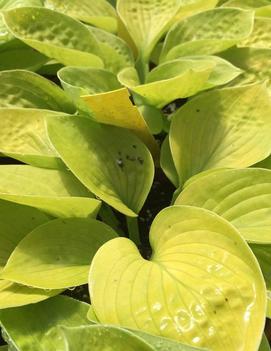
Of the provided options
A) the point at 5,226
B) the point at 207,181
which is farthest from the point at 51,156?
the point at 207,181

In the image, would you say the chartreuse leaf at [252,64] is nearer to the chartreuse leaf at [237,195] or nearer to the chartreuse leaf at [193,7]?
the chartreuse leaf at [193,7]

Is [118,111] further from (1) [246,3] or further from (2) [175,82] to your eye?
(1) [246,3]

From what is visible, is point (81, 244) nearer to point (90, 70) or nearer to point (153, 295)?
point (153, 295)

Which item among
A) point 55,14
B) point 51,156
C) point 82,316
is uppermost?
point 55,14

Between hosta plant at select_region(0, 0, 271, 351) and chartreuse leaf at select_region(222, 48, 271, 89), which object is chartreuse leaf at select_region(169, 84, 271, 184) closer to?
hosta plant at select_region(0, 0, 271, 351)

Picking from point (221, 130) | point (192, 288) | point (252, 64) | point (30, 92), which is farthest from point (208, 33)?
point (192, 288)

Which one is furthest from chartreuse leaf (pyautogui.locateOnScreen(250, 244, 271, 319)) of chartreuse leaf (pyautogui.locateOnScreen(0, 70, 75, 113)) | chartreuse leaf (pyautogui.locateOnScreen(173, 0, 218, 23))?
chartreuse leaf (pyautogui.locateOnScreen(173, 0, 218, 23))

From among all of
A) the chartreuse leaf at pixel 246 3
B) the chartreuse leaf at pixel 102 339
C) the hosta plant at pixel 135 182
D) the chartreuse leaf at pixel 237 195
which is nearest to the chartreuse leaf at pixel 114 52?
the hosta plant at pixel 135 182
